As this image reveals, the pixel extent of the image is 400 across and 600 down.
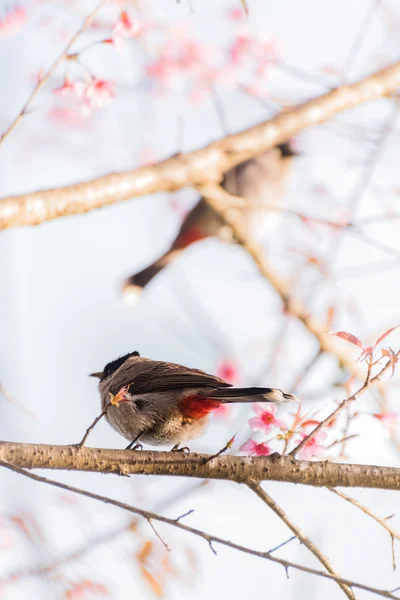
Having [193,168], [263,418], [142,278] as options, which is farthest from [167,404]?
[142,278]

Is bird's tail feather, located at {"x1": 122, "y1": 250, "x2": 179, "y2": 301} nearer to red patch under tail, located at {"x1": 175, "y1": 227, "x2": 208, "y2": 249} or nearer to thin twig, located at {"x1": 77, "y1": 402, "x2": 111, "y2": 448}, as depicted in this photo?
red patch under tail, located at {"x1": 175, "y1": 227, "x2": 208, "y2": 249}

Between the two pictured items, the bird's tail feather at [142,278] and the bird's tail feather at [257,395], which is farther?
the bird's tail feather at [142,278]

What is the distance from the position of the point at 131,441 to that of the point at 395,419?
1431 mm

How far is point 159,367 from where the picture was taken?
160 inches

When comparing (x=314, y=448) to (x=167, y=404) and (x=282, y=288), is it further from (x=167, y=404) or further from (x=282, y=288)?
(x=282, y=288)

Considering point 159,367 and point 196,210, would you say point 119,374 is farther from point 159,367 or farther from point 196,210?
point 196,210

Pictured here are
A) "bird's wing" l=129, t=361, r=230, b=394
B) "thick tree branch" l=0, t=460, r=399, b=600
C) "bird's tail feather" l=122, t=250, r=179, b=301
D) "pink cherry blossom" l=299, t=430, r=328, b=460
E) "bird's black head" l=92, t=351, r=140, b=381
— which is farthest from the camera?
"bird's tail feather" l=122, t=250, r=179, b=301

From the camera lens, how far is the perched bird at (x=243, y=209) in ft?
26.3

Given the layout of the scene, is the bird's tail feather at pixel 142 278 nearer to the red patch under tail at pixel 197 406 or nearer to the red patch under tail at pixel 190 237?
the red patch under tail at pixel 190 237

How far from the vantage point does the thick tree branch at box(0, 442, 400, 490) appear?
268 centimetres

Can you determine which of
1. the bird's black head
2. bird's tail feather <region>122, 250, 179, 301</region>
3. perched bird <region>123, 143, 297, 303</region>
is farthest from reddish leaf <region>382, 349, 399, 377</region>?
bird's tail feather <region>122, 250, 179, 301</region>

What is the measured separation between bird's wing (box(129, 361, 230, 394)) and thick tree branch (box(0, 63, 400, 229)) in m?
1.02

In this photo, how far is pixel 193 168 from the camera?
187 inches

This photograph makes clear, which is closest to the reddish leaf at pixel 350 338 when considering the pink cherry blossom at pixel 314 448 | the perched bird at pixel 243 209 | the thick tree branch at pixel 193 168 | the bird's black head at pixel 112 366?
the pink cherry blossom at pixel 314 448
